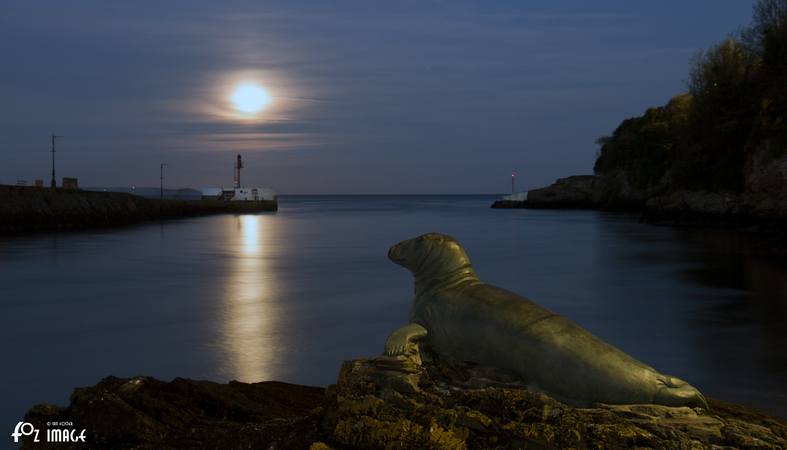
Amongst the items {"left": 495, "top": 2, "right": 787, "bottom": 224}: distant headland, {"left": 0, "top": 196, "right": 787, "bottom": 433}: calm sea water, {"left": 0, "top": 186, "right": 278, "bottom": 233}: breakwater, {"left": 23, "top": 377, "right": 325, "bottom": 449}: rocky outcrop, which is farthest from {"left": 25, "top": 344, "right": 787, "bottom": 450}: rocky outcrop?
{"left": 0, "top": 186, "right": 278, "bottom": 233}: breakwater

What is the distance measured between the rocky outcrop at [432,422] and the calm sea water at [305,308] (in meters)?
2.57

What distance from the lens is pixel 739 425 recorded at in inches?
150

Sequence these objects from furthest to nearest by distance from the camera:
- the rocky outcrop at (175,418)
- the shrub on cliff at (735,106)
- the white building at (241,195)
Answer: the white building at (241,195)
the shrub on cliff at (735,106)
the rocky outcrop at (175,418)

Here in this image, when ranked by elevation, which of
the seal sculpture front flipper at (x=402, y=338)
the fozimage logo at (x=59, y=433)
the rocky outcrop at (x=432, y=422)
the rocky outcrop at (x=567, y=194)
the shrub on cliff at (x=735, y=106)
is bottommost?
the fozimage logo at (x=59, y=433)

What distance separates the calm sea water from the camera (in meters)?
8.78

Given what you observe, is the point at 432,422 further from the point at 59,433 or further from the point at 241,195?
the point at 241,195

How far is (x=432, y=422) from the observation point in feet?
11.1

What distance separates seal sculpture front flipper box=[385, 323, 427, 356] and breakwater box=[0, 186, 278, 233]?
1387 inches

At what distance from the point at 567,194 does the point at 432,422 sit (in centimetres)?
8051

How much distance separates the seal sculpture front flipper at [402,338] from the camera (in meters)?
4.45

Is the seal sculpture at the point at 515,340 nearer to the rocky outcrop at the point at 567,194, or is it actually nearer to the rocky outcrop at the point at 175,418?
the rocky outcrop at the point at 175,418

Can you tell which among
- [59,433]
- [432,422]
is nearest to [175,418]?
[59,433]

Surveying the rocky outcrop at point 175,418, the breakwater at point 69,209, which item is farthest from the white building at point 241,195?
the rocky outcrop at point 175,418

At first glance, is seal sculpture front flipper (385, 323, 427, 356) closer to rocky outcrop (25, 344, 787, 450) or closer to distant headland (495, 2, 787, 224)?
rocky outcrop (25, 344, 787, 450)
